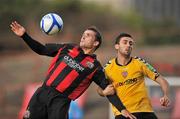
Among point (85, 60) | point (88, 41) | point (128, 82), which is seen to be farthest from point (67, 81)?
point (128, 82)

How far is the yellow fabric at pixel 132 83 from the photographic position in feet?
32.8

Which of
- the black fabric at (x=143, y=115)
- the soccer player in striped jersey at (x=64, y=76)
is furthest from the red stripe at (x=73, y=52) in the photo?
the black fabric at (x=143, y=115)

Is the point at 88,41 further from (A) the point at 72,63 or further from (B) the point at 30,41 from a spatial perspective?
(B) the point at 30,41

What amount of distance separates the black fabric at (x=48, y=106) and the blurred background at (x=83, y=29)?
13.9 m

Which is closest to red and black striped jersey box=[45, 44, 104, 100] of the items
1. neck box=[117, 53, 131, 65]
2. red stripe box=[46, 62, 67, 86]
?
red stripe box=[46, 62, 67, 86]

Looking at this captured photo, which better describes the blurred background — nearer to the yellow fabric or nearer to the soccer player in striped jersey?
the yellow fabric

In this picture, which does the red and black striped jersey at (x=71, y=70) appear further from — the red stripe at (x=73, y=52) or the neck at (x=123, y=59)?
the neck at (x=123, y=59)

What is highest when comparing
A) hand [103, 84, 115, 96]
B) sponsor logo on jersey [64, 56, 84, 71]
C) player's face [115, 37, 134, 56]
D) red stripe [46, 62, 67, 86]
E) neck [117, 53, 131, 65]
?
player's face [115, 37, 134, 56]

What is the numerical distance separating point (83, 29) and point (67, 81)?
31926 mm

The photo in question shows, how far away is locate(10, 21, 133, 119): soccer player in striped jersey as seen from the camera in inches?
369

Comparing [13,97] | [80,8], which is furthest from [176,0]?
[13,97]

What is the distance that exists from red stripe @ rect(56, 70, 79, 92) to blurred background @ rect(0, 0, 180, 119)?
45.3 ft

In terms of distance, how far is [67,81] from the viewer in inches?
371

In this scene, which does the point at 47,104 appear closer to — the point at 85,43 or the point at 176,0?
the point at 85,43
